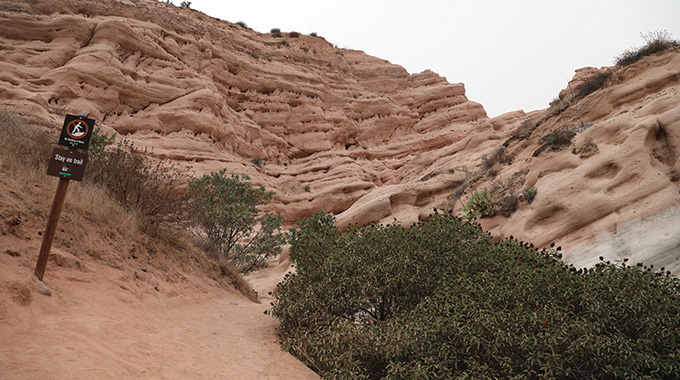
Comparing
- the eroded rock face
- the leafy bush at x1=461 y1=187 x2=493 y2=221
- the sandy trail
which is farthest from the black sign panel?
the leafy bush at x1=461 y1=187 x2=493 y2=221

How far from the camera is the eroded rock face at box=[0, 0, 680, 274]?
9.16 metres

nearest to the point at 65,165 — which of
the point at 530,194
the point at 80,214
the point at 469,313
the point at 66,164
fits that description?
the point at 66,164

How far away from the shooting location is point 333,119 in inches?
1359

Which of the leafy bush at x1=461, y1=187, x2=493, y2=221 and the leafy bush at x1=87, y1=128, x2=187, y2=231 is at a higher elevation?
the leafy bush at x1=461, y1=187, x2=493, y2=221

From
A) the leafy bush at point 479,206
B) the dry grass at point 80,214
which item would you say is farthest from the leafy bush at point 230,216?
the leafy bush at point 479,206

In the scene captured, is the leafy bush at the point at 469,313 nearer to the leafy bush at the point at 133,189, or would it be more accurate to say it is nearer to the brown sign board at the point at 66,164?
the brown sign board at the point at 66,164

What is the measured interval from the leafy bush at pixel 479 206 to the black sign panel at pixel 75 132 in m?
10.2

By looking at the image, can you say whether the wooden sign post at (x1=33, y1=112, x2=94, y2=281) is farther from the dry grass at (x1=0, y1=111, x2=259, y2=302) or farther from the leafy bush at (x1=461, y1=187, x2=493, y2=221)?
the leafy bush at (x1=461, y1=187, x2=493, y2=221)

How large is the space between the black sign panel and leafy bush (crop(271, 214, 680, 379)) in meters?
4.42

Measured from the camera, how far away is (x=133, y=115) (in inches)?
906

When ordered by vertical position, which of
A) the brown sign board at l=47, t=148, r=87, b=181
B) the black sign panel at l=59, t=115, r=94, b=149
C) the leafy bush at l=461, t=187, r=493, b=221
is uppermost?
the leafy bush at l=461, t=187, r=493, b=221

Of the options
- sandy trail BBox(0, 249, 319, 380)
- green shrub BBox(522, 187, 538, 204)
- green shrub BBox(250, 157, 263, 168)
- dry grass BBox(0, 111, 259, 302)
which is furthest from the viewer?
green shrub BBox(250, 157, 263, 168)

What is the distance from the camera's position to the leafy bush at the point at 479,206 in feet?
38.8

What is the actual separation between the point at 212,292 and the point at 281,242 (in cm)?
547
